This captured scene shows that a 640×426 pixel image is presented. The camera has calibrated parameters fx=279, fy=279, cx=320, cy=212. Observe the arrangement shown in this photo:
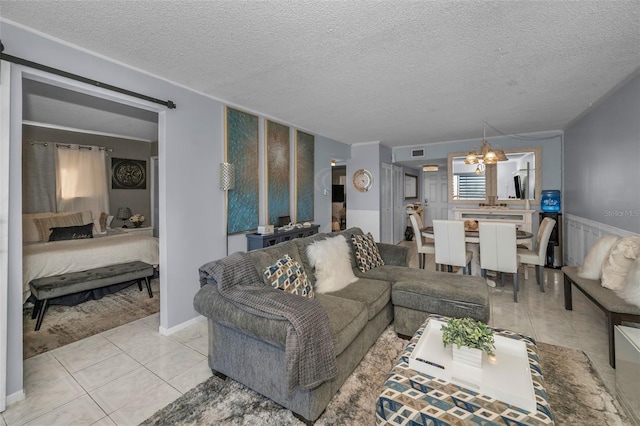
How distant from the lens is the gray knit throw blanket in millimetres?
1482

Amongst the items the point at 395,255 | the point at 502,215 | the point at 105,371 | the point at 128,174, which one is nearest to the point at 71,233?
the point at 128,174

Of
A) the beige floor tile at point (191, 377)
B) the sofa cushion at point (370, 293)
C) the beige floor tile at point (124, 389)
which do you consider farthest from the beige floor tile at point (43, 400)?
the sofa cushion at point (370, 293)

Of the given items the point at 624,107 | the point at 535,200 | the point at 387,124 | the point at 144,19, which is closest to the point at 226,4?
the point at 144,19

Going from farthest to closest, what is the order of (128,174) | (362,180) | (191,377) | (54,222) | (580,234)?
1. (362,180)
2. (128,174)
3. (54,222)
4. (580,234)
5. (191,377)

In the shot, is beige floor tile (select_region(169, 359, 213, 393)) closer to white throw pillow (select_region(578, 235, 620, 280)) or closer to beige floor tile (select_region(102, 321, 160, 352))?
beige floor tile (select_region(102, 321, 160, 352))

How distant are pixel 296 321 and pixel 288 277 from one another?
662 millimetres

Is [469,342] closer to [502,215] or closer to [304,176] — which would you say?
[304,176]

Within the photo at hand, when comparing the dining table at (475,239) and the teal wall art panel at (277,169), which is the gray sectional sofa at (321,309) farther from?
the teal wall art panel at (277,169)

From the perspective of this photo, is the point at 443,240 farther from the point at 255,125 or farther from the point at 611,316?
the point at 255,125

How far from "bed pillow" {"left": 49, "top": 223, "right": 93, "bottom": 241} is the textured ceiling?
3.25 meters

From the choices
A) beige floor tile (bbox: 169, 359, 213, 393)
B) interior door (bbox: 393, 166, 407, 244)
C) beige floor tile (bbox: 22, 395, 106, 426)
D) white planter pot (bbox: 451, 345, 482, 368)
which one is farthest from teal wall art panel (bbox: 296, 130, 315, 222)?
white planter pot (bbox: 451, 345, 482, 368)

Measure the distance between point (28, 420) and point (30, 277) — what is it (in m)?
2.26

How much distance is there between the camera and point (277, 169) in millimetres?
4211

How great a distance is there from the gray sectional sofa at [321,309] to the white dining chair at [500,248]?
108cm
